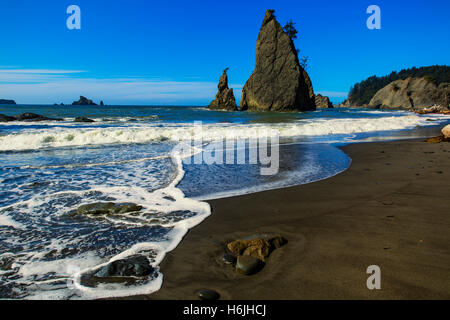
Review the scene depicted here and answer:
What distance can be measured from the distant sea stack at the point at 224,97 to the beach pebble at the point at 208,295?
58.5 meters

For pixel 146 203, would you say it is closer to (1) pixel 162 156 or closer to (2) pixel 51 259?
(2) pixel 51 259

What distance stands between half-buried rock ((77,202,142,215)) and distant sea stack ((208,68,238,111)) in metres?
Answer: 56.7

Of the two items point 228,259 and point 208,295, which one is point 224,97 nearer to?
point 228,259

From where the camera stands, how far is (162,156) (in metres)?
8.19

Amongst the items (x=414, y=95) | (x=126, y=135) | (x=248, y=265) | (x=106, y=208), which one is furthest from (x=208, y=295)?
(x=414, y=95)

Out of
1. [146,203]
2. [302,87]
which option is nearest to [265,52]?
[302,87]

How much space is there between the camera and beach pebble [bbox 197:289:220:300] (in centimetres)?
193

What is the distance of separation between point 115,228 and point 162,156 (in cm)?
511

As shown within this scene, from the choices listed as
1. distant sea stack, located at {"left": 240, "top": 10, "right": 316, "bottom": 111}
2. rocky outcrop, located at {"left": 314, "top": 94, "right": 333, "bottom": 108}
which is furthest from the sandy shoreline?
rocky outcrop, located at {"left": 314, "top": 94, "right": 333, "bottom": 108}

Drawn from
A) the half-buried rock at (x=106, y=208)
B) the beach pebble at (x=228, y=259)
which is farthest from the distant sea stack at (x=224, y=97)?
the beach pebble at (x=228, y=259)

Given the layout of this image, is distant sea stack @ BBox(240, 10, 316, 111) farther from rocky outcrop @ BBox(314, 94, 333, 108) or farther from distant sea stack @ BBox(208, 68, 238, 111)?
rocky outcrop @ BBox(314, 94, 333, 108)

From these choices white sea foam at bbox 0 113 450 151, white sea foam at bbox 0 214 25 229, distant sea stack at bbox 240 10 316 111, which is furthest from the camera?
distant sea stack at bbox 240 10 316 111

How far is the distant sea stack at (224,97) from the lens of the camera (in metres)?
59.8

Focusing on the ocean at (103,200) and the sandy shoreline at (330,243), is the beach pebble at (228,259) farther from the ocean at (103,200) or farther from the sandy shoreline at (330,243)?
the ocean at (103,200)
